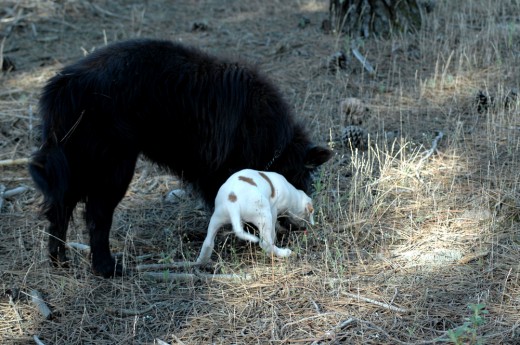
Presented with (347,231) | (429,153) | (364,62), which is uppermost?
(364,62)

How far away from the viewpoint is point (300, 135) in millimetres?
4703

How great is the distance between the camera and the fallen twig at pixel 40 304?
3.59m

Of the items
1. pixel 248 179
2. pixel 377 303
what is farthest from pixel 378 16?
pixel 377 303

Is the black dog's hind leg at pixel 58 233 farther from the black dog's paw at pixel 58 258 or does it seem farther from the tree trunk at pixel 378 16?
the tree trunk at pixel 378 16

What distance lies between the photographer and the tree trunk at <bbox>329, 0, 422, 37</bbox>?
7.76 meters

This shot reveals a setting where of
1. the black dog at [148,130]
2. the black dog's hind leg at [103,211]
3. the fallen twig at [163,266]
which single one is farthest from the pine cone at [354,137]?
the black dog's hind leg at [103,211]

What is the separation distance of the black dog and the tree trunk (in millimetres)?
3569

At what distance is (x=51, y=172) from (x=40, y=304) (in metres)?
0.78

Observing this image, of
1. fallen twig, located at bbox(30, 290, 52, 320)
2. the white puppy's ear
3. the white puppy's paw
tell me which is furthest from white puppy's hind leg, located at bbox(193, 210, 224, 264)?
fallen twig, located at bbox(30, 290, 52, 320)

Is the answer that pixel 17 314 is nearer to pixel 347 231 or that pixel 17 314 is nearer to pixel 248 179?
pixel 248 179

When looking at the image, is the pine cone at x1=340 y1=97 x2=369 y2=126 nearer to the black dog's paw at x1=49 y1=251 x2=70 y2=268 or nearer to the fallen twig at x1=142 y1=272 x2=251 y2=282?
the fallen twig at x1=142 y1=272 x2=251 y2=282

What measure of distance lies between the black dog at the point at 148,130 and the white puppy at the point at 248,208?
41cm

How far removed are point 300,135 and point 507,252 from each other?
165cm

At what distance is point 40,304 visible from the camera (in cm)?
366
